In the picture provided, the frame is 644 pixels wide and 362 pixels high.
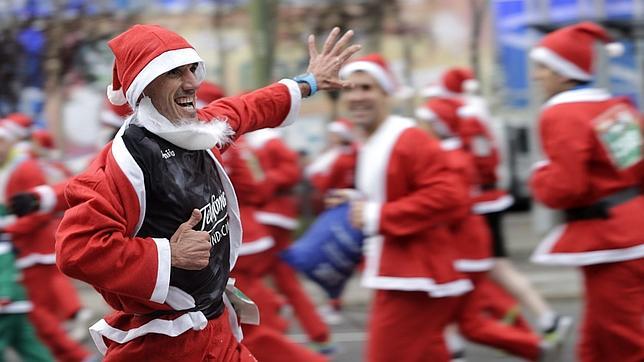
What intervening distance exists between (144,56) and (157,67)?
2.2 inches

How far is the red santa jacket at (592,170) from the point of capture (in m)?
5.93

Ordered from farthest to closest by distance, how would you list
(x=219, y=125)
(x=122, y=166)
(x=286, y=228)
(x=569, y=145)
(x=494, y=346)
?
(x=286, y=228)
(x=494, y=346)
(x=569, y=145)
(x=219, y=125)
(x=122, y=166)

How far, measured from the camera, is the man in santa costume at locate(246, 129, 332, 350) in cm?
926

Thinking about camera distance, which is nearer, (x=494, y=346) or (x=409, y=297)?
(x=409, y=297)

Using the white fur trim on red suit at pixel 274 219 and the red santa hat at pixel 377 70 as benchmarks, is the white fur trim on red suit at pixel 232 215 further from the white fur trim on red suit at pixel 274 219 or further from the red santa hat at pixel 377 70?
the white fur trim on red suit at pixel 274 219

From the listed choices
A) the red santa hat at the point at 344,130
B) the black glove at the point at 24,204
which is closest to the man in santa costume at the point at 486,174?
the red santa hat at the point at 344,130

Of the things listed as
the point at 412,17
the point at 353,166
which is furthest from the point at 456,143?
the point at 412,17

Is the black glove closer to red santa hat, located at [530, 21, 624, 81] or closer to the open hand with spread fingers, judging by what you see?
the open hand with spread fingers

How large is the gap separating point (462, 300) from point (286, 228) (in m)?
Result: 2.36

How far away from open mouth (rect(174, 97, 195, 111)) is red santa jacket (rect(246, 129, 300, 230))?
207 inches

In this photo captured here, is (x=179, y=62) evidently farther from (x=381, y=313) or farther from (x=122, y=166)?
(x=381, y=313)

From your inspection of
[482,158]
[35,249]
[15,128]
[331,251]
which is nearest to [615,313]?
[331,251]

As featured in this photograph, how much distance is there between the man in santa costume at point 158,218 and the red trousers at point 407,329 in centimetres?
161

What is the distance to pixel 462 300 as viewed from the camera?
7.67 metres
